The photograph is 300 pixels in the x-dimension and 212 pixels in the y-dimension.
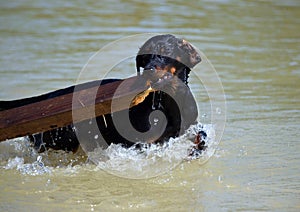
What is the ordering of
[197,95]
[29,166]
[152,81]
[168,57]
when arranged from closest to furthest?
[152,81]
[168,57]
[29,166]
[197,95]

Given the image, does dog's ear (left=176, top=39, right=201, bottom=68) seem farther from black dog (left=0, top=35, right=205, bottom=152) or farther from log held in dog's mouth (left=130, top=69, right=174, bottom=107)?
log held in dog's mouth (left=130, top=69, right=174, bottom=107)

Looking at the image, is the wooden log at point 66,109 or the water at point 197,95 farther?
the water at point 197,95

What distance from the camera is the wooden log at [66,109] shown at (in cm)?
320

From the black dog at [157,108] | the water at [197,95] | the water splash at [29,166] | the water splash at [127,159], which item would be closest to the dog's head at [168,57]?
the black dog at [157,108]

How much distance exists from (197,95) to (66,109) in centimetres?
183

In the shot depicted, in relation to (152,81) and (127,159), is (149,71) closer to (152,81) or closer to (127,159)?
(152,81)

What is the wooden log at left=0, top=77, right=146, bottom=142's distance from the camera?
3197 millimetres

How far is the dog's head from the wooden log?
8.7 inches

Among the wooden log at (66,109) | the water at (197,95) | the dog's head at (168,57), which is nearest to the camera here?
the wooden log at (66,109)

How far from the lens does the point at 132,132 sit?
3.58 meters

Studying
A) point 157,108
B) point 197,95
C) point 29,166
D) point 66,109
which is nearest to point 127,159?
point 157,108

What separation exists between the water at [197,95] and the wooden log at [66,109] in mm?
340

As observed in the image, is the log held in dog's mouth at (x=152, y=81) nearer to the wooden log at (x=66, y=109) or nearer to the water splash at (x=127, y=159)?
the wooden log at (x=66, y=109)

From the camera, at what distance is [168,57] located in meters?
3.43
